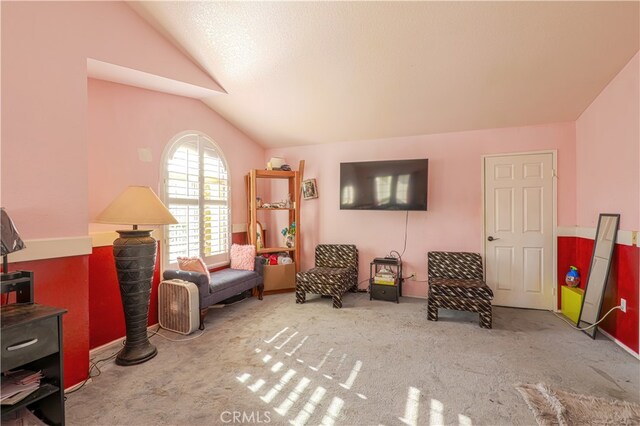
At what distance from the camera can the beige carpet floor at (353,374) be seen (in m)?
1.73

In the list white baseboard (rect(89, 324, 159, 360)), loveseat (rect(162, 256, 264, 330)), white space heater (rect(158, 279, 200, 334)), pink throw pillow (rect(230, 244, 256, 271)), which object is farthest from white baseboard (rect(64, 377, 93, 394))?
pink throw pillow (rect(230, 244, 256, 271))

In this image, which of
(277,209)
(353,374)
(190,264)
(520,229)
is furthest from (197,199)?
(520,229)

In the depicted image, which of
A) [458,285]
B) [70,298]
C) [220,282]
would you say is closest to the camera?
[70,298]

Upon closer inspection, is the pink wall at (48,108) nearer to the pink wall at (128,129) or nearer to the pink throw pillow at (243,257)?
the pink wall at (128,129)

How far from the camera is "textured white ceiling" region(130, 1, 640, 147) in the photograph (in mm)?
2264

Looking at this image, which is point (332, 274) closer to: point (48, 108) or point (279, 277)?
point (279, 277)

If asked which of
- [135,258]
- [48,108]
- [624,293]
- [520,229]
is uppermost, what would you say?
[48,108]

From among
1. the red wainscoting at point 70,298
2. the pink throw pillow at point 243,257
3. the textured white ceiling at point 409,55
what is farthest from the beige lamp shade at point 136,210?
the pink throw pillow at point 243,257

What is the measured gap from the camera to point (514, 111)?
3385 millimetres

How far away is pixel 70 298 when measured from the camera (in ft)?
6.56

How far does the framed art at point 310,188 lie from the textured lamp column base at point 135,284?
8.58 ft

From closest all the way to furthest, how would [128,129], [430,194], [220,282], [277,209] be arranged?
[128,129]
[220,282]
[430,194]
[277,209]

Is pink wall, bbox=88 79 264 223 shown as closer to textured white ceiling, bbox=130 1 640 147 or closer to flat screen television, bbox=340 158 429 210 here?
textured white ceiling, bbox=130 1 640 147

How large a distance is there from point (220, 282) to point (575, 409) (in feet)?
10.1
